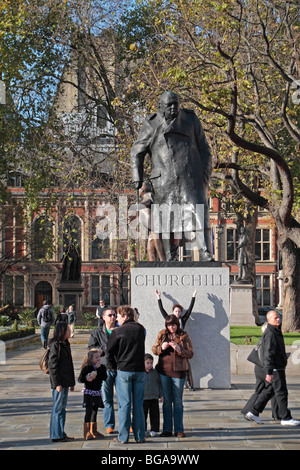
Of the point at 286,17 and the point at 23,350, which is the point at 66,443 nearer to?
the point at 286,17

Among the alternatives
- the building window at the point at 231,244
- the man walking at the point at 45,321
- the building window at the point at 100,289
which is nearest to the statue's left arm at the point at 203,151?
the man walking at the point at 45,321

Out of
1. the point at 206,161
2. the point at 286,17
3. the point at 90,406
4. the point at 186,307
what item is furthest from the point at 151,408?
the point at 286,17

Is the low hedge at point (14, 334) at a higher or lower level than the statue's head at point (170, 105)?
lower

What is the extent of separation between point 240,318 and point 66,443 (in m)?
25.5

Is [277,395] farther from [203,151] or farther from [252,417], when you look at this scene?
[203,151]

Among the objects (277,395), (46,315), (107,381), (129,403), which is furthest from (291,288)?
(129,403)

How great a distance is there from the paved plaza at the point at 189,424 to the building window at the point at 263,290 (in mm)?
47916

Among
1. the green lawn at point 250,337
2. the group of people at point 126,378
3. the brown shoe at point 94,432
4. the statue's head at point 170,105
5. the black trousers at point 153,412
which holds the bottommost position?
the green lawn at point 250,337

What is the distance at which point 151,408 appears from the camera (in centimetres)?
947

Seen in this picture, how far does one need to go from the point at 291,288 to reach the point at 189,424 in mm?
18250

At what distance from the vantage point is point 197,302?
12.8 m

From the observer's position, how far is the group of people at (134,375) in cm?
880

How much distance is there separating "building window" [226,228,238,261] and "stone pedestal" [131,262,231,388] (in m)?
51.7

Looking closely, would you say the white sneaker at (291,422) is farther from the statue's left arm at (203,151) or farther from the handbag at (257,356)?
the statue's left arm at (203,151)
